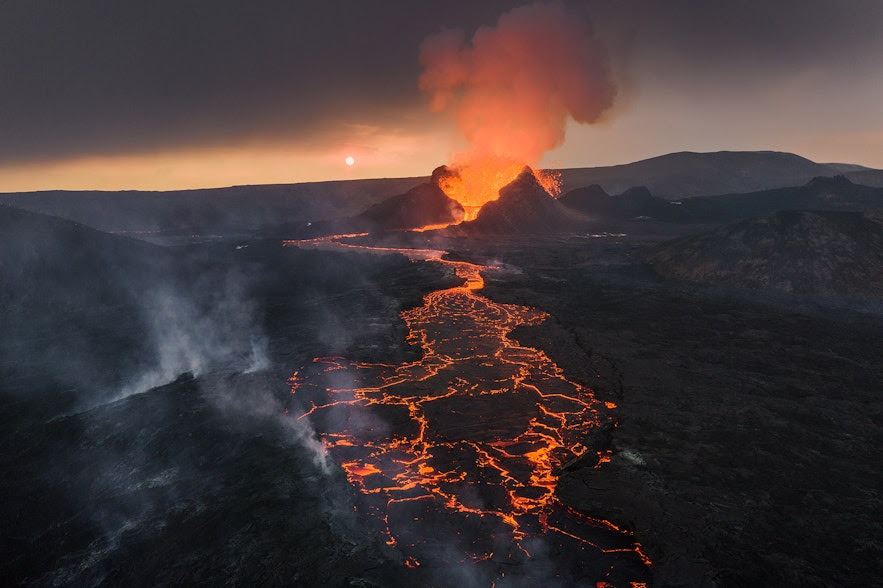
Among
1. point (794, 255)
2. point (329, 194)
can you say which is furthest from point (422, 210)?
point (329, 194)

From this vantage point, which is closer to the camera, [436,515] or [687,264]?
[436,515]

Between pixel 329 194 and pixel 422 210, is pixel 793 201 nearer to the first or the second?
pixel 422 210

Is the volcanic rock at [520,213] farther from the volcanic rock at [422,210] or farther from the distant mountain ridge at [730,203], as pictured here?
the distant mountain ridge at [730,203]

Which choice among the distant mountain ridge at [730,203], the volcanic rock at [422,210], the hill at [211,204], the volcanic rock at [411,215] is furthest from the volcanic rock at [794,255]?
the hill at [211,204]

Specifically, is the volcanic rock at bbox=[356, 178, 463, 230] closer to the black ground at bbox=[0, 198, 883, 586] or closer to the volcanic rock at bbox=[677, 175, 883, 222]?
the volcanic rock at bbox=[677, 175, 883, 222]

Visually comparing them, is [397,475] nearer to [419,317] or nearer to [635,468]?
[635,468]

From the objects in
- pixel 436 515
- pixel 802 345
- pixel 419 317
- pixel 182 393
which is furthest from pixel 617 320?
pixel 182 393

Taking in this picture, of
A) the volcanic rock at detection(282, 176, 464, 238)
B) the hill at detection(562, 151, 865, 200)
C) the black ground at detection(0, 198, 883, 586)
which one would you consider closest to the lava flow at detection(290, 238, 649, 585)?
the black ground at detection(0, 198, 883, 586)
